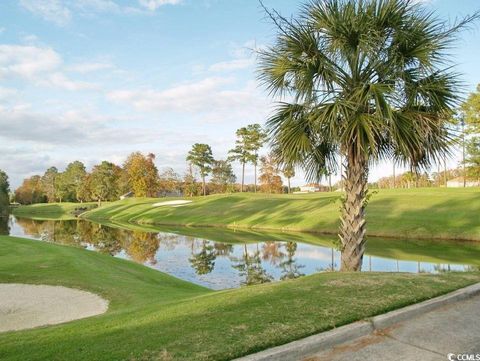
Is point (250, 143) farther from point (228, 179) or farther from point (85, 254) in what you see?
point (85, 254)

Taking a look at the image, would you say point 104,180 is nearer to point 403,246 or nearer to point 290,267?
point 403,246

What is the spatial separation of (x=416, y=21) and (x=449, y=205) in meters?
25.5

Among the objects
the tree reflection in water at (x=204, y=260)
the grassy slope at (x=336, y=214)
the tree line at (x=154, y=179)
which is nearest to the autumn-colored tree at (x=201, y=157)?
the tree line at (x=154, y=179)

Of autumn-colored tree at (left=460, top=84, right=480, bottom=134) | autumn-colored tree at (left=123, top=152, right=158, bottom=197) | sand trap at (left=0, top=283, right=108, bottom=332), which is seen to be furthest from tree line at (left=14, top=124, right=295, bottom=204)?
sand trap at (left=0, top=283, right=108, bottom=332)

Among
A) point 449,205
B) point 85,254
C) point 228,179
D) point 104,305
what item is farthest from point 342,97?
point 228,179

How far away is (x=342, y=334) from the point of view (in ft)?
15.9

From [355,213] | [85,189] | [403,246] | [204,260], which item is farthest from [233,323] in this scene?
[85,189]

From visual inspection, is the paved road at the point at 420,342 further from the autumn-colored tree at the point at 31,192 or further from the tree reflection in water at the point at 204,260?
the autumn-colored tree at the point at 31,192

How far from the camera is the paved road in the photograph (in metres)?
4.42

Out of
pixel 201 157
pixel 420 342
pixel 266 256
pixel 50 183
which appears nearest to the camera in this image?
pixel 420 342

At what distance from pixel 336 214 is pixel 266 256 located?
1518 centimetres

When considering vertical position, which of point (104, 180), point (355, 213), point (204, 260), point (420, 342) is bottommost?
point (204, 260)

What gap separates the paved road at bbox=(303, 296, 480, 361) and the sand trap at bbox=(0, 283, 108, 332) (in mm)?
6679

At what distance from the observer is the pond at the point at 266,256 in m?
16.9
